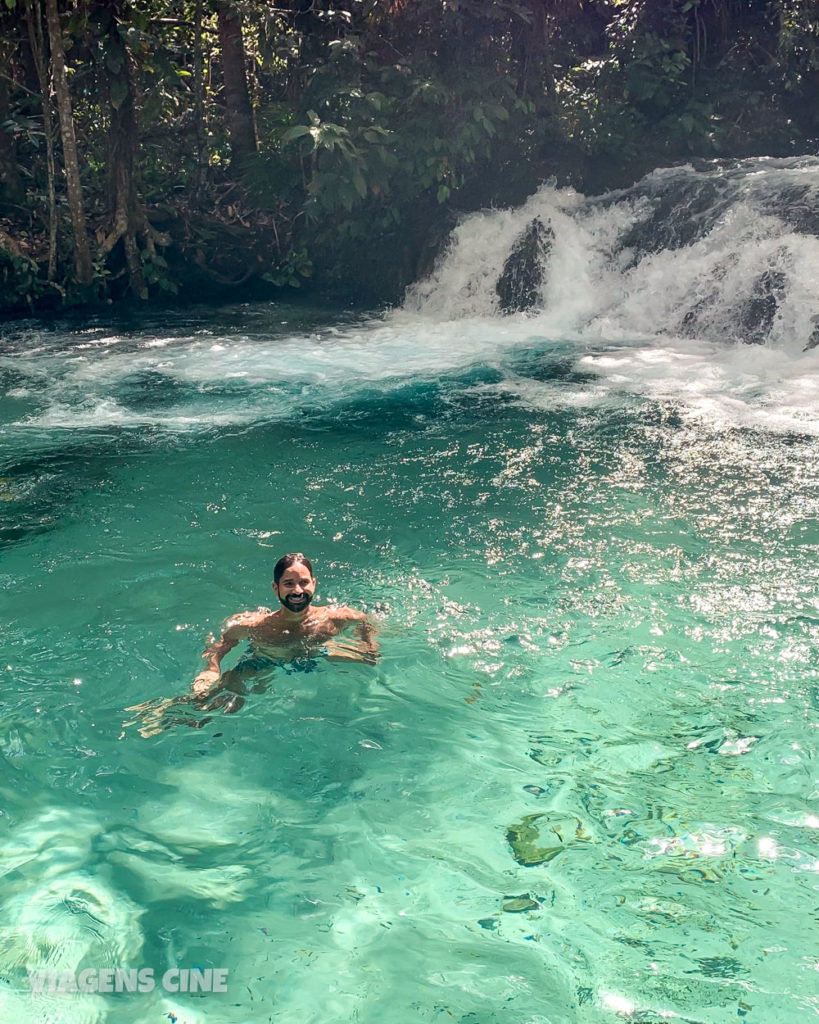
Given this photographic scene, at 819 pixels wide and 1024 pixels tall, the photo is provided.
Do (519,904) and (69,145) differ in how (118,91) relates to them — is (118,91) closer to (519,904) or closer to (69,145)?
(69,145)

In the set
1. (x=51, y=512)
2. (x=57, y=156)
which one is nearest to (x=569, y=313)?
(x=51, y=512)

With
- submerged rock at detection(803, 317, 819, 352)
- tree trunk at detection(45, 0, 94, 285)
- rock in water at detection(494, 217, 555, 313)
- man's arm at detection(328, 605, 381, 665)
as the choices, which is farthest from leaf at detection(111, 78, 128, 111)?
man's arm at detection(328, 605, 381, 665)

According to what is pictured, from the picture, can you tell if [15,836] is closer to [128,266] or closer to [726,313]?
[726,313]

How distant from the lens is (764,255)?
37.1 feet

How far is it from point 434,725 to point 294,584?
0.92 metres

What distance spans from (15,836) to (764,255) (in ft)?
33.4

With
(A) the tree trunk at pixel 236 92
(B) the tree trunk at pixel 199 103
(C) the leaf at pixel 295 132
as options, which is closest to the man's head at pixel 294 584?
(C) the leaf at pixel 295 132

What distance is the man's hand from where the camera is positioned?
15.0 feet

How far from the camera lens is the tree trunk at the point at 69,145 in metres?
12.2

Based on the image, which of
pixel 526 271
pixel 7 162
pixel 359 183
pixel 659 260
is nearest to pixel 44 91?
pixel 7 162

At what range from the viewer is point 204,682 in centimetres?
459

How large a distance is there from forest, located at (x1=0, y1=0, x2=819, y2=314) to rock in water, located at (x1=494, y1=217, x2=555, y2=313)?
1.41m

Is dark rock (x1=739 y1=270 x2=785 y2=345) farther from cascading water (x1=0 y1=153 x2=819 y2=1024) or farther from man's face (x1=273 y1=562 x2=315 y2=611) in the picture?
man's face (x1=273 y1=562 x2=315 y2=611)

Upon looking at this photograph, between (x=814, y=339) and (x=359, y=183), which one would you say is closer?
(x=814, y=339)
